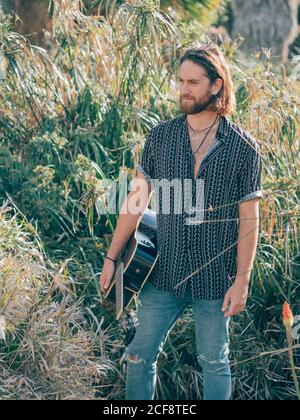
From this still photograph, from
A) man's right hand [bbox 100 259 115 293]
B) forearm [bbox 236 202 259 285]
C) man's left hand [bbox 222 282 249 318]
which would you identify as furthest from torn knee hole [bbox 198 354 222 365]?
man's right hand [bbox 100 259 115 293]

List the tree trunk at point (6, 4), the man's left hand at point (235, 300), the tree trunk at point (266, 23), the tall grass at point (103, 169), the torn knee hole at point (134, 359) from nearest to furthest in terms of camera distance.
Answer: the man's left hand at point (235, 300) < the torn knee hole at point (134, 359) < the tall grass at point (103, 169) < the tree trunk at point (6, 4) < the tree trunk at point (266, 23)

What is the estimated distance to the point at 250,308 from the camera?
495cm

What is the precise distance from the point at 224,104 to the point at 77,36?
73.3 inches

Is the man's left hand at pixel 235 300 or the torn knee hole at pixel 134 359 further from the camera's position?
the torn knee hole at pixel 134 359

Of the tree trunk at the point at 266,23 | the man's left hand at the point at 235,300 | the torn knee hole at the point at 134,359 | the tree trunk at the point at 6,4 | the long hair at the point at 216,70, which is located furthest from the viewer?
the tree trunk at the point at 266,23

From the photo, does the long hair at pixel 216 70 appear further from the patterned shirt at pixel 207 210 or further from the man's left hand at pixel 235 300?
the man's left hand at pixel 235 300

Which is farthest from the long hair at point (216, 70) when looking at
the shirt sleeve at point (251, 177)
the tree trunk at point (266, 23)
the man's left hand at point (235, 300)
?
the tree trunk at point (266, 23)

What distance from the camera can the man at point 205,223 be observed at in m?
3.97

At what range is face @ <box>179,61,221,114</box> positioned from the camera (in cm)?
398

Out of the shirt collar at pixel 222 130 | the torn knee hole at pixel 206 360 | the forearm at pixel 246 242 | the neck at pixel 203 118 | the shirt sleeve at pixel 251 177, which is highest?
the neck at pixel 203 118

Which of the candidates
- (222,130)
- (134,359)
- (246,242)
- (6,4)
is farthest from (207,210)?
(6,4)

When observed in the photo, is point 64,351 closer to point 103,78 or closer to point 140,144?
point 140,144

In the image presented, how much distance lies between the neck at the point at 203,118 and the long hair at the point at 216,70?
26mm

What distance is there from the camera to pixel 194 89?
399 centimetres
